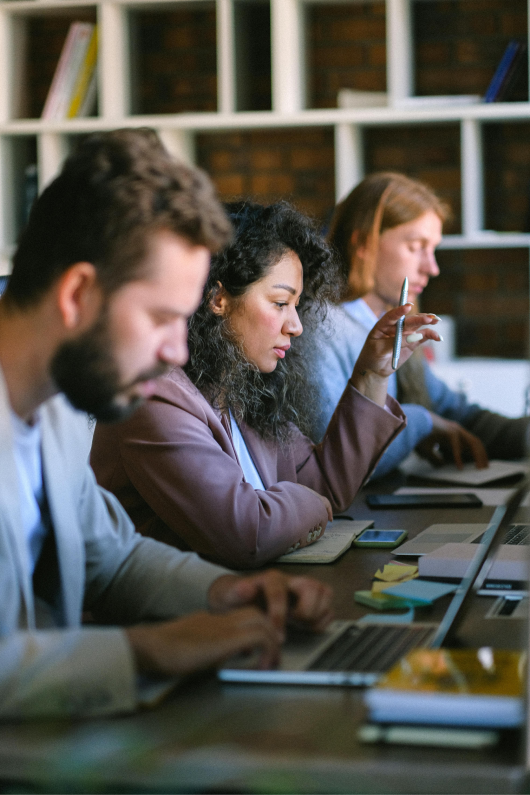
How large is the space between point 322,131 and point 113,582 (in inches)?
111

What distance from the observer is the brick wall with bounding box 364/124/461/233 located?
143 inches

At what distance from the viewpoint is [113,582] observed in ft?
4.12

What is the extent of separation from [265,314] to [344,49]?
2.28 m

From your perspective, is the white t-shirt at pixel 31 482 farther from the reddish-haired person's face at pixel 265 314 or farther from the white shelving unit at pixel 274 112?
the white shelving unit at pixel 274 112

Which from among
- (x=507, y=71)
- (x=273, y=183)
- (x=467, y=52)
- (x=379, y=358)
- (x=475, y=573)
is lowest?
(x=475, y=573)

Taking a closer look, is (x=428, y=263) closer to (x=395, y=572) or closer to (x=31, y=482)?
(x=395, y=572)

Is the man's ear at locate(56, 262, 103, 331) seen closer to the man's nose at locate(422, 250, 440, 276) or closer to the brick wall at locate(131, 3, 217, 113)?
the man's nose at locate(422, 250, 440, 276)

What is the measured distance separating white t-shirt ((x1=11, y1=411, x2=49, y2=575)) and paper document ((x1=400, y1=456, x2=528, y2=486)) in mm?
1304

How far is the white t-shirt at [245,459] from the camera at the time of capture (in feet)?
5.70

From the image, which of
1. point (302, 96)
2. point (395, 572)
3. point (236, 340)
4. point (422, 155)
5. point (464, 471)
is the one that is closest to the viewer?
point (395, 572)

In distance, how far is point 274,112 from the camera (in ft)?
11.1

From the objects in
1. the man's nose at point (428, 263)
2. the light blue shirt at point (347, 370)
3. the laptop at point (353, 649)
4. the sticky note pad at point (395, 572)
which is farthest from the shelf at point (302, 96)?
the laptop at point (353, 649)

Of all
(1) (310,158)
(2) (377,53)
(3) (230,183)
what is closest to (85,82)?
(3) (230,183)

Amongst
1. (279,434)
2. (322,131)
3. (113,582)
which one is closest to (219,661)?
(113,582)
